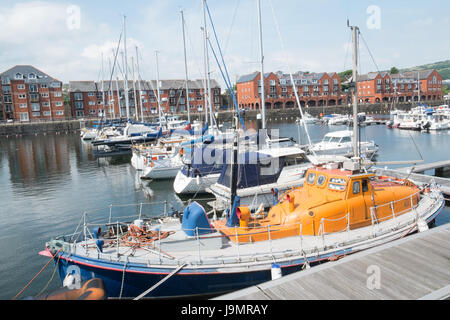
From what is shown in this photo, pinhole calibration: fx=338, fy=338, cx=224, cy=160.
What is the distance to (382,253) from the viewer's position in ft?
29.6

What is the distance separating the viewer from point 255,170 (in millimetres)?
18031

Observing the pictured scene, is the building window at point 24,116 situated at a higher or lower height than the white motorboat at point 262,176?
higher

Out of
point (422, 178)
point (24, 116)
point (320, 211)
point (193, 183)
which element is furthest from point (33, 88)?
point (320, 211)

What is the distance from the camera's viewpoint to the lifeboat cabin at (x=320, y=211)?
1093 centimetres

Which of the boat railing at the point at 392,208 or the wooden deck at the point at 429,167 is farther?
the wooden deck at the point at 429,167

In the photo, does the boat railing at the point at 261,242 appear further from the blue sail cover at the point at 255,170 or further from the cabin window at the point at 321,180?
the blue sail cover at the point at 255,170

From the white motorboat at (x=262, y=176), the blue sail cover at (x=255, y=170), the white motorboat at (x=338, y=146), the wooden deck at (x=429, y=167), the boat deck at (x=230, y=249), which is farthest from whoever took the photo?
the white motorboat at (x=338, y=146)

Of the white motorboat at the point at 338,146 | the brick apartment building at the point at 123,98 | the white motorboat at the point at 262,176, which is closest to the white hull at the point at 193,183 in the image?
the white motorboat at the point at 262,176

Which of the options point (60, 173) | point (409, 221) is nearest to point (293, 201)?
point (409, 221)

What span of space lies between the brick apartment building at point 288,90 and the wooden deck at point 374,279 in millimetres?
90312

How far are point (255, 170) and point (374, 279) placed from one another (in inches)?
421

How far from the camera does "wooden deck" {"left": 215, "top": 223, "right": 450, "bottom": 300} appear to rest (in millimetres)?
7191

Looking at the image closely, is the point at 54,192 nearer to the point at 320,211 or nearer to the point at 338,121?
the point at 320,211
